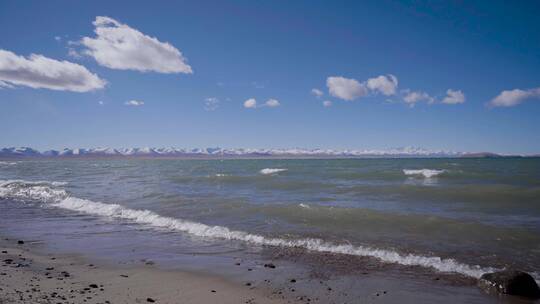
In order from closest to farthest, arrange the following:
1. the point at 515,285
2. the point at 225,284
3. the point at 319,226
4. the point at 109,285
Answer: the point at 515,285
the point at 109,285
the point at 225,284
the point at 319,226

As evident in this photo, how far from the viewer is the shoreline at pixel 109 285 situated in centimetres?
621

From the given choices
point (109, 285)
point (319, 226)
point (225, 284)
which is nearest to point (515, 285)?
point (225, 284)

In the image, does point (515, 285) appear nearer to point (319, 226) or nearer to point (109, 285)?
point (319, 226)

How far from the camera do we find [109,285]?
691 centimetres

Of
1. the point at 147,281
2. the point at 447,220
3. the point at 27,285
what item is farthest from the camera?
the point at 447,220

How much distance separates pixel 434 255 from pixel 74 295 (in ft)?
27.7

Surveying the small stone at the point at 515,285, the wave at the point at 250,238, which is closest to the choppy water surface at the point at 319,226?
the wave at the point at 250,238

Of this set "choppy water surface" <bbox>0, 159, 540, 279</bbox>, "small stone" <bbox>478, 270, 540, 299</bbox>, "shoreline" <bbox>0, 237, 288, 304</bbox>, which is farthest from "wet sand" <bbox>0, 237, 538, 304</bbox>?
"choppy water surface" <bbox>0, 159, 540, 279</bbox>

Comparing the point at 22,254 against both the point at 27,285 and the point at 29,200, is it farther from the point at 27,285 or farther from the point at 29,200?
the point at 29,200

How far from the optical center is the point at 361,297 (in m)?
6.57

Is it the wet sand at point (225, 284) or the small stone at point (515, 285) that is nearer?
the wet sand at point (225, 284)

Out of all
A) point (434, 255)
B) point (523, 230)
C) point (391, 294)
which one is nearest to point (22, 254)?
point (391, 294)

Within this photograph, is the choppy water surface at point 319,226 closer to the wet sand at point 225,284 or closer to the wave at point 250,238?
the wave at point 250,238

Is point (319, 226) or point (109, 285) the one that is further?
point (319, 226)
